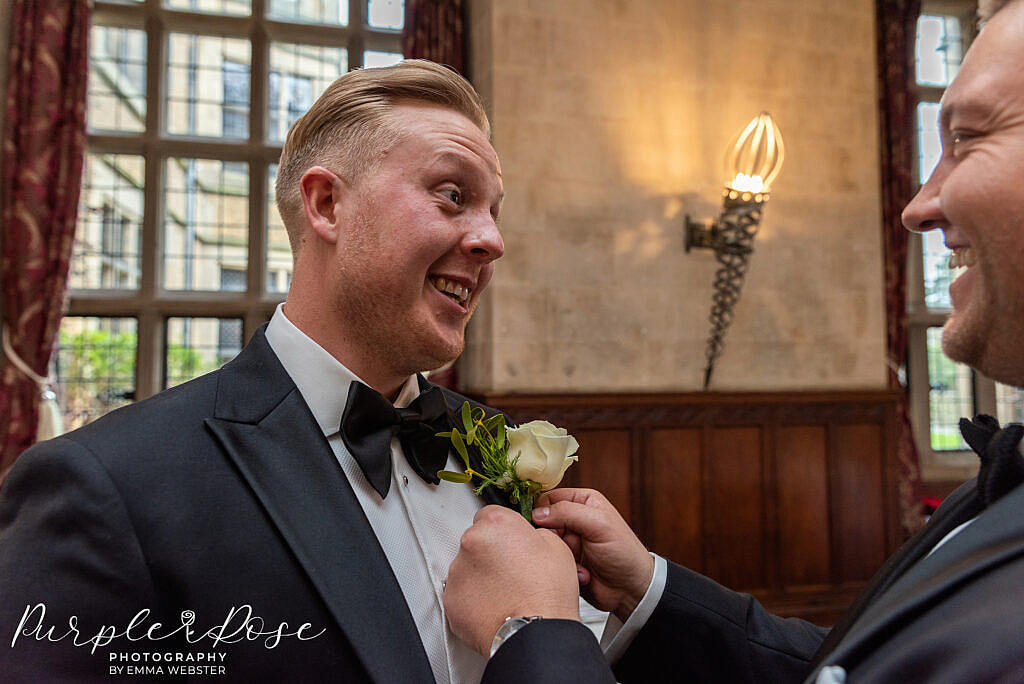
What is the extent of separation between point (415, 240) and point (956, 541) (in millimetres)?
928

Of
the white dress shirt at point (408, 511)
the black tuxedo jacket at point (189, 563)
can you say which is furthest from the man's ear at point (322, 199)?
the black tuxedo jacket at point (189, 563)

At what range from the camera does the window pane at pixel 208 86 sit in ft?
15.3

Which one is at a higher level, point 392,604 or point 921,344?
point 921,344

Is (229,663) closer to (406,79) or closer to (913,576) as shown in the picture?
(913,576)

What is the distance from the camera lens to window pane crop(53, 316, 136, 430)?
4398 mm

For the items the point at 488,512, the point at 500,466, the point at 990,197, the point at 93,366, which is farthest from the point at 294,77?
the point at 990,197

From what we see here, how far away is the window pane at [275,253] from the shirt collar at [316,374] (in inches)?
144

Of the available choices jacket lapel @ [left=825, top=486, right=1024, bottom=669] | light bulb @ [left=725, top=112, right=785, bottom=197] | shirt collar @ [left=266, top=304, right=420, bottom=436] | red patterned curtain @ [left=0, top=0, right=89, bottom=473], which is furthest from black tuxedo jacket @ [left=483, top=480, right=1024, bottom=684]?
red patterned curtain @ [left=0, top=0, right=89, bottom=473]

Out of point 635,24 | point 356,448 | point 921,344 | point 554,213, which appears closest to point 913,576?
point 356,448

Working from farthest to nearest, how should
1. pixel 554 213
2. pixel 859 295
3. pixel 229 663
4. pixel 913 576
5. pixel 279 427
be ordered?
pixel 859 295
pixel 554 213
pixel 279 427
pixel 229 663
pixel 913 576

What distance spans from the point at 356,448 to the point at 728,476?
12.3 feet

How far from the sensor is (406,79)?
1.33m

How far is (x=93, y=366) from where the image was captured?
4453mm

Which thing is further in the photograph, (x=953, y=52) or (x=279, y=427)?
(x=953, y=52)
